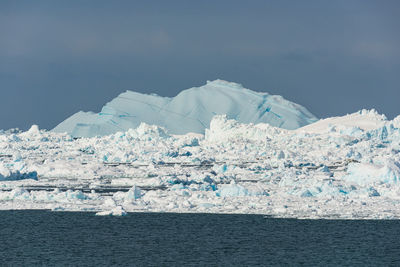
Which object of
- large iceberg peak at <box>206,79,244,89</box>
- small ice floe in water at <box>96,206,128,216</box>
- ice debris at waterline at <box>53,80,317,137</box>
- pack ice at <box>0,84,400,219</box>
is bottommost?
small ice floe in water at <box>96,206,128,216</box>

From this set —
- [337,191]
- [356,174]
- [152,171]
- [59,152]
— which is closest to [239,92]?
[59,152]

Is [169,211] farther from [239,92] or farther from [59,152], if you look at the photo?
[239,92]

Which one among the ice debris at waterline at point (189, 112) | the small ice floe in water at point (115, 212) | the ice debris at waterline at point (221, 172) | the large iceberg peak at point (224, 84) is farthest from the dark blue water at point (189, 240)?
the large iceberg peak at point (224, 84)

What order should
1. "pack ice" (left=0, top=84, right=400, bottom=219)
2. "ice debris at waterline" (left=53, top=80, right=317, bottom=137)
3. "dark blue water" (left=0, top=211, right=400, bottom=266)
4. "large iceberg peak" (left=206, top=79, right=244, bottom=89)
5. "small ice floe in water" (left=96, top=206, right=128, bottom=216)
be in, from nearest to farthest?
"dark blue water" (left=0, top=211, right=400, bottom=266)
"small ice floe in water" (left=96, top=206, right=128, bottom=216)
"pack ice" (left=0, top=84, right=400, bottom=219)
"ice debris at waterline" (left=53, top=80, right=317, bottom=137)
"large iceberg peak" (left=206, top=79, right=244, bottom=89)

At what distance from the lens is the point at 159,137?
8394cm

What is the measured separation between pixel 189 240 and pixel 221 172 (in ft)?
82.7

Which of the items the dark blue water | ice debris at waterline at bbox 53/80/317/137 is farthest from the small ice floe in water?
ice debris at waterline at bbox 53/80/317/137

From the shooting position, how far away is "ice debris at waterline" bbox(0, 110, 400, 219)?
31250 millimetres

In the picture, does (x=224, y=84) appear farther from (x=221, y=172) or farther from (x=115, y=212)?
(x=115, y=212)

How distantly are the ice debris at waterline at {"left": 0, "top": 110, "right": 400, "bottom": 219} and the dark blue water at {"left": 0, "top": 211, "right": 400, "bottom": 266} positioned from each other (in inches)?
20.9

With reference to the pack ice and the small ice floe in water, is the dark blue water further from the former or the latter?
the pack ice

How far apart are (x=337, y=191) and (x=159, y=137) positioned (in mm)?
51549

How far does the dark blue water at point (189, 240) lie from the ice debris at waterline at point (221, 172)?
532mm

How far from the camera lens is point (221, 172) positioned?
50.4m
